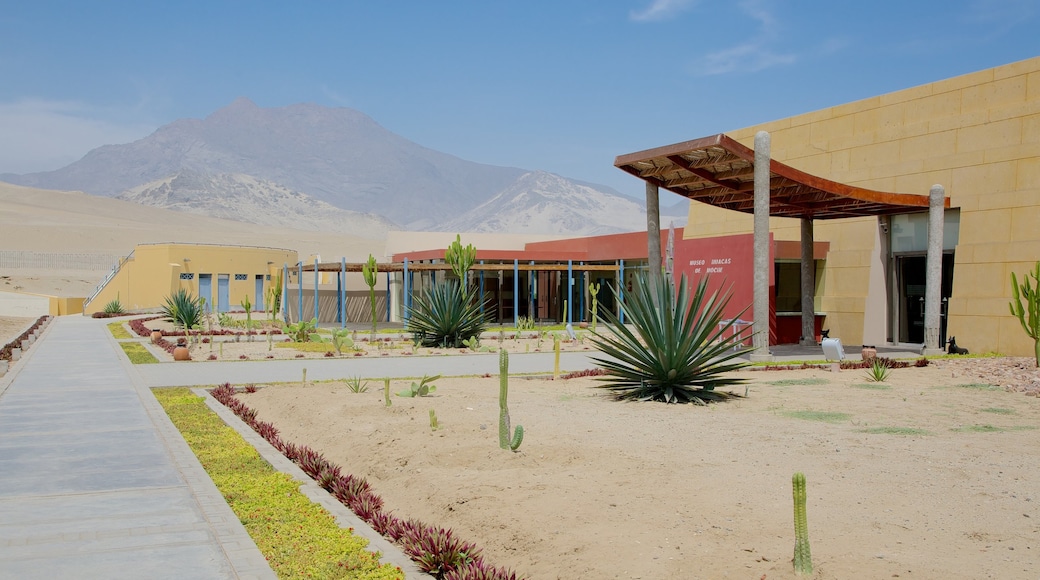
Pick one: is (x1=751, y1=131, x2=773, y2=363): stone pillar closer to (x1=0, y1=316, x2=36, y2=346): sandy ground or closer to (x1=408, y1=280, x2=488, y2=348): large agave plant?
(x1=408, y1=280, x2=488, y2=348): large agave plant

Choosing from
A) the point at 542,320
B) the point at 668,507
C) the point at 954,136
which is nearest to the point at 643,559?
the point at 668,507

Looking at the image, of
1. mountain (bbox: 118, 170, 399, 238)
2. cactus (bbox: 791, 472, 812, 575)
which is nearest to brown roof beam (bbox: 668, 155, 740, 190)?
cactus (bbox: 791, 472, 812, 575)

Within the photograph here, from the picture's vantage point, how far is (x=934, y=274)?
17.3 m

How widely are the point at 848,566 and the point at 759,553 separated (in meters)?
0.44

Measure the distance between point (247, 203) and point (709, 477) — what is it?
183969 mm

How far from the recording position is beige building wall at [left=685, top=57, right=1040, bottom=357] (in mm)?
16859

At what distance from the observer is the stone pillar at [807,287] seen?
20.2m

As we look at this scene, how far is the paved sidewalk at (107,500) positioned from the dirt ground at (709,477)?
51.5 inches

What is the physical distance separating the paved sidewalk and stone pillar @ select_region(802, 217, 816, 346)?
1459 centimetres

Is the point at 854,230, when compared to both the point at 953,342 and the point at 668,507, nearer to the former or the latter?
the point at 953,342

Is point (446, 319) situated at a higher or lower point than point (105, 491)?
higher

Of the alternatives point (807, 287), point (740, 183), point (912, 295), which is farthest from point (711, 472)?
point (912, 295)

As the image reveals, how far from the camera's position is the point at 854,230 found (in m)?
20.8

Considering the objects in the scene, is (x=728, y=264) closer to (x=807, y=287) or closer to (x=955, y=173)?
(x=807, y=287)
